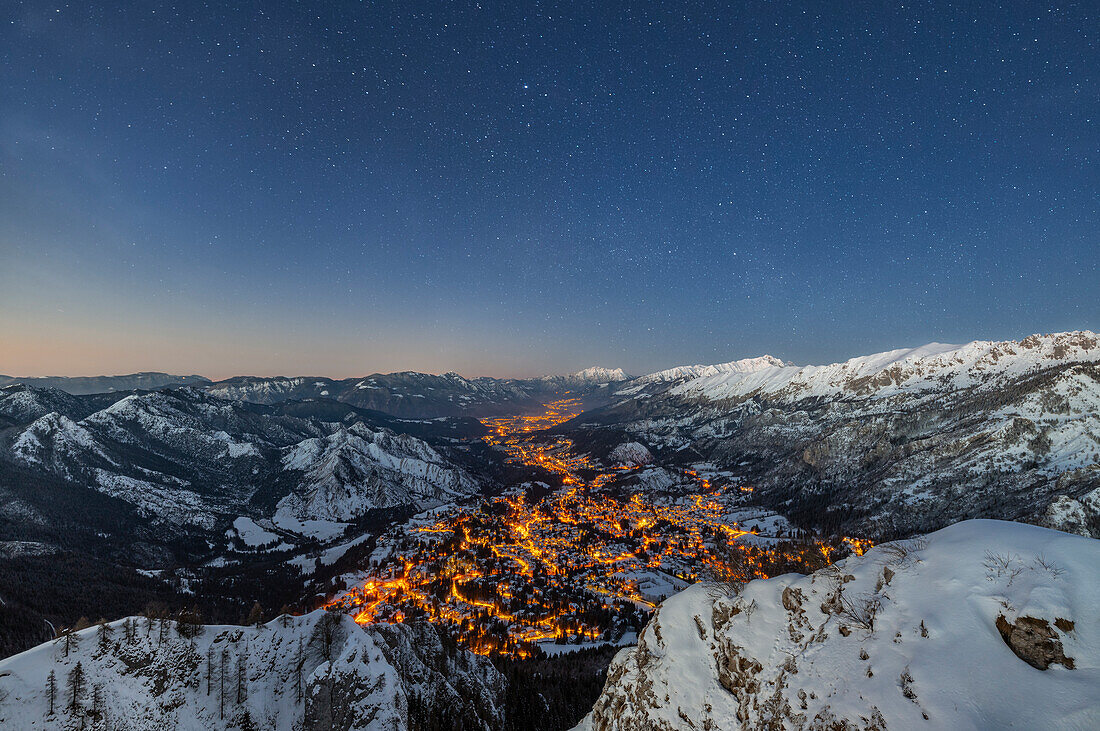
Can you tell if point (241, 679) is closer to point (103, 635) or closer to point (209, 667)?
point (209, 667)

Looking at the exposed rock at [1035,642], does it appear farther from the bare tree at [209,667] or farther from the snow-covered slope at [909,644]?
the bare tree at [209,667]

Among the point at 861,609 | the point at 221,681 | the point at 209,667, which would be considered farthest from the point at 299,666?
the point at 861,609

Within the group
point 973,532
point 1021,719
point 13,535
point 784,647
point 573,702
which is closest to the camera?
point 1021,719

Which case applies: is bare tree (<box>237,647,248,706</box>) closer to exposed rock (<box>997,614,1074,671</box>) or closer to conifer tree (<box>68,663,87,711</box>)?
conifer tree (<box>68,663,87,711</box>)

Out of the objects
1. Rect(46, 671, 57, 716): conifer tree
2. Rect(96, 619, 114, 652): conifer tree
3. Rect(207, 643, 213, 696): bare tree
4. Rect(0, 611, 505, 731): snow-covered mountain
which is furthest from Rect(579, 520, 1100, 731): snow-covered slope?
Rect(96, 619, 114, 652): conifer tree

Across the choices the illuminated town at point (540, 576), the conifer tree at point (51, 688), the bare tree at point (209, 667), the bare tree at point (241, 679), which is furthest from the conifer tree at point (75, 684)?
the illuminated town at point (540, 576)

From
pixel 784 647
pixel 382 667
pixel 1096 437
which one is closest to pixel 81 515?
pixel 382 667

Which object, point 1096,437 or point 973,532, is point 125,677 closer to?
point 973,532
